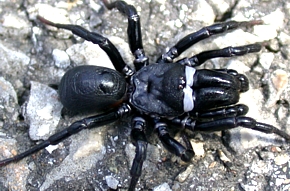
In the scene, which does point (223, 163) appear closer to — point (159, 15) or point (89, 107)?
point (89, 107)

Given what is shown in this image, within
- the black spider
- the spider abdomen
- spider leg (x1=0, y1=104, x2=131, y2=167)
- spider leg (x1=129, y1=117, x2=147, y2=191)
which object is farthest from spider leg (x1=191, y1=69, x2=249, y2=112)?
spider leg (x1=0, y1=104, x2=131, y2=167)

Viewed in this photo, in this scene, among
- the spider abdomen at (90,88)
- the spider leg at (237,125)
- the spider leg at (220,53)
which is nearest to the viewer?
the spider leg at (237,125)

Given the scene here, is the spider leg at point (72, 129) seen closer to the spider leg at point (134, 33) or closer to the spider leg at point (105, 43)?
the spider leg at point (105, 43)

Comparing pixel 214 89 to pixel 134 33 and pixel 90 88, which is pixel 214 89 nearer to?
pixel 134 33

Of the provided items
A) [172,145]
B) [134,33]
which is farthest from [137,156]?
[134,33]

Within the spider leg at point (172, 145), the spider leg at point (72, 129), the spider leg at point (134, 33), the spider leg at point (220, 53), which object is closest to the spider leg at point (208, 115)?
the spider leg at point (172, 145)

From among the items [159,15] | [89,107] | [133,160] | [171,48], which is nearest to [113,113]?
[89,107]
